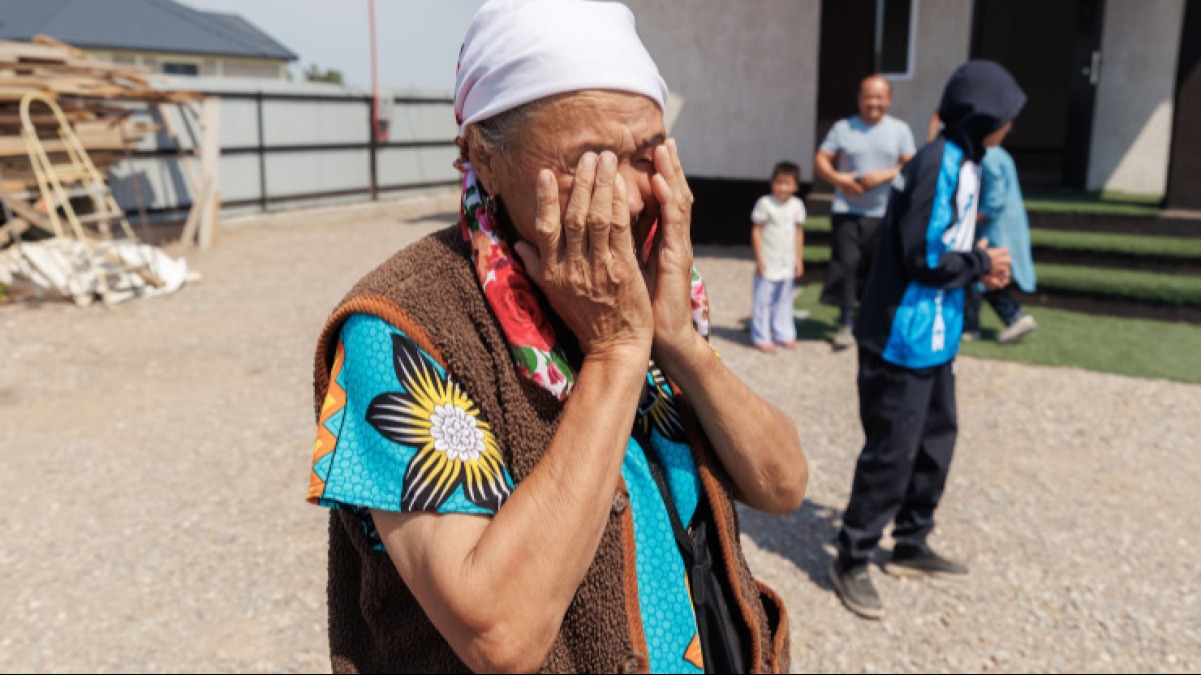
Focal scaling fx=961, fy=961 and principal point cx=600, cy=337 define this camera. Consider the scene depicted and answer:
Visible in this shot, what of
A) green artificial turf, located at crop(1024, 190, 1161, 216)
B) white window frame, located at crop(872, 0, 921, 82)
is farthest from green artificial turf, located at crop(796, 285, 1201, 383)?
white window frame, located at crop(872, 0, 921, 82)

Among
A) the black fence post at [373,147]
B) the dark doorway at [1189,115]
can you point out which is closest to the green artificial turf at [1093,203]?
the dark doorway at [1189,115]

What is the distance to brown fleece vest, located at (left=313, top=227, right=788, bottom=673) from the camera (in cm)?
126

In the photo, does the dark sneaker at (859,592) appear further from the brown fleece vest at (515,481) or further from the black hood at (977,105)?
the brown fleece vest at (515,481)

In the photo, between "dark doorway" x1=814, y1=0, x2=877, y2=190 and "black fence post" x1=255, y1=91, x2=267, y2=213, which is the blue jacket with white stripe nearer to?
"dark doorway" x1=814, y1=0, x2=877, y2=190

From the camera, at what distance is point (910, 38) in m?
12.1

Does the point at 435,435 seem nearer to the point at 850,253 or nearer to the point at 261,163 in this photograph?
the point at 850,253

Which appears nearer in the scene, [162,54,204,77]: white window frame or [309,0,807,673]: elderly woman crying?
[309,0,807,673]: elderly woman crying

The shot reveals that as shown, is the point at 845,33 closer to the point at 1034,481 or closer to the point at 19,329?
the point at 1034,481

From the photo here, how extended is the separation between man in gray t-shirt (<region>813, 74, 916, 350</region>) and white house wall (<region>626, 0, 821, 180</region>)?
4490 mm

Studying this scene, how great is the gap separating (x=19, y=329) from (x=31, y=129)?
279cm

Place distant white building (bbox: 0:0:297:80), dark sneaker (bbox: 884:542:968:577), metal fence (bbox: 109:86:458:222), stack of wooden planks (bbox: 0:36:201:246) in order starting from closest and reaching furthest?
dark sneaker (bbox: 884:542:968:577) → stack of wooden planks (bbox: 0:36:201:246) → metal fence (bbox: 109:86:458:222) → distant white building (bbox: 0:0:297:80)

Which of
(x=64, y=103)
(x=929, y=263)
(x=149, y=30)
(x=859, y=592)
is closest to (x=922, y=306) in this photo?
(x=929, y=263)

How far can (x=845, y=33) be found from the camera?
10555 millimetres

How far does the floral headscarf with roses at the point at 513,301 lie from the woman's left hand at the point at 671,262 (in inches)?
6.3
